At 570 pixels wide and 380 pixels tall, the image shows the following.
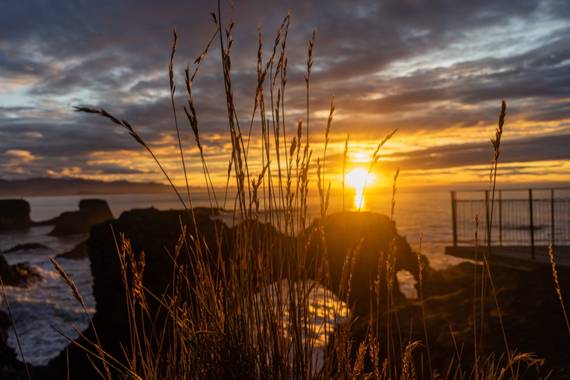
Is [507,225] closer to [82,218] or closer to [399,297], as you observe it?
[399,297]

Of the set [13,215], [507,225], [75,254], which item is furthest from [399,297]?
[13,215]

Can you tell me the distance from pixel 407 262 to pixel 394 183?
11518 mm

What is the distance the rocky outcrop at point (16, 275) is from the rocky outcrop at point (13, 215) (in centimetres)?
5866

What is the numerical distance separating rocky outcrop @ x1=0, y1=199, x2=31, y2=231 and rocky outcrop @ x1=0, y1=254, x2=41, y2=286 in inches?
2310

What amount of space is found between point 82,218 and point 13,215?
21.3m

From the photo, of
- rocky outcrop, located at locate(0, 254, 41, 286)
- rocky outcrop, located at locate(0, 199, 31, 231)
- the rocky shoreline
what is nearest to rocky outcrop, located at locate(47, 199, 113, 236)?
rocky outcrop, located at locate(0, 199, 31, 231)

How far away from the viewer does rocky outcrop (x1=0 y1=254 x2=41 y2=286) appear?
71.7ft

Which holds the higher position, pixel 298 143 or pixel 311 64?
pixel 311 64

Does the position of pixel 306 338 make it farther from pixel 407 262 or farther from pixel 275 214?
pixel 407 262

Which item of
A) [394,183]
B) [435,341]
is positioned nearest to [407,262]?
[435,341]

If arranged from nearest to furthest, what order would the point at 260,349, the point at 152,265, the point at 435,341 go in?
the point at 260,349
the point at 435,341
the point at 152,265

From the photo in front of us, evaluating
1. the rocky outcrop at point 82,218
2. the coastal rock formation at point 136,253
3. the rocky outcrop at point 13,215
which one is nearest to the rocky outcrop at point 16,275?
the coastal rock formation at point 136,253

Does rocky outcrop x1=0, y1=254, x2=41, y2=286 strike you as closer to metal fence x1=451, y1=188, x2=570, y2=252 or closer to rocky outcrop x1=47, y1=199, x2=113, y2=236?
metal fence x1=451, y1=188, x2=570, y2=252

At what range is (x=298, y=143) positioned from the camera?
6.50 feet
